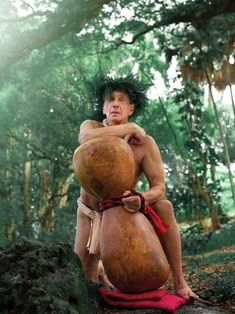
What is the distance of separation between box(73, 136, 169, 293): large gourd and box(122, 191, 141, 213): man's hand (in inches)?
1.4

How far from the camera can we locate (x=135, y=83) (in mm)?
3568

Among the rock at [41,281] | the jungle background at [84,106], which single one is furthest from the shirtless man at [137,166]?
the jungle background at [84,106]

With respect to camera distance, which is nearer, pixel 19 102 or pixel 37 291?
pixel 37 291

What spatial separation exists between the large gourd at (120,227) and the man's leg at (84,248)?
14.8 inches

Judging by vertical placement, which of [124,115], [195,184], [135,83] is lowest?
[124,115]

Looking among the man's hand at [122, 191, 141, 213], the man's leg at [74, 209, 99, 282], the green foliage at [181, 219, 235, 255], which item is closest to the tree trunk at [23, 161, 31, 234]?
the green foliage at [181, 219, 235, 255]

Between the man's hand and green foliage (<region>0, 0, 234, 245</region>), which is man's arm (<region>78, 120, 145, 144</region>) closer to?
the man's hand

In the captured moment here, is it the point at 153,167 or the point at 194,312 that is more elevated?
the point at 153,167

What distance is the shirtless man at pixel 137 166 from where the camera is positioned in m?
3.17

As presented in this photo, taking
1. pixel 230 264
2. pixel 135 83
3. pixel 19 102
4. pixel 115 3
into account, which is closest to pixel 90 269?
pixel 135 83

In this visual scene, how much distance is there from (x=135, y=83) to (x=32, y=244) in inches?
62.6

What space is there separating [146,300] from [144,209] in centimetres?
62

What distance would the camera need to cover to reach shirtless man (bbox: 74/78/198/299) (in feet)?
10.4

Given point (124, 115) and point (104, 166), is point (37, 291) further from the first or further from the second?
point (124, 115)
